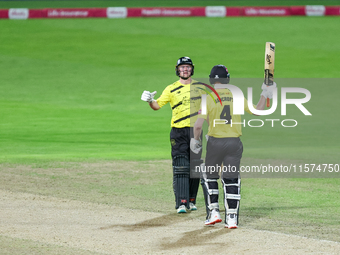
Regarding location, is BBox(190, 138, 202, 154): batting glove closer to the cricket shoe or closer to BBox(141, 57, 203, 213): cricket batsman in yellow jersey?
BBox(141, 57, 203, 213): cricket batsman in yellow jersey

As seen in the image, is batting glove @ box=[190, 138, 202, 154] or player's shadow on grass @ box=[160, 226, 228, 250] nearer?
player's shadow on grass @ box=[160, 226, 228, 250]

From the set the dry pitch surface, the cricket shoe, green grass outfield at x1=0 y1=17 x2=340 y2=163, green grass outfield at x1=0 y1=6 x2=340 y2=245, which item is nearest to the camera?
the dry pitch surface

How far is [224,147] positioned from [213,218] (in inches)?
38.4

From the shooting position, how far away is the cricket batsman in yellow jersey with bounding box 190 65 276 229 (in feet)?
26.1

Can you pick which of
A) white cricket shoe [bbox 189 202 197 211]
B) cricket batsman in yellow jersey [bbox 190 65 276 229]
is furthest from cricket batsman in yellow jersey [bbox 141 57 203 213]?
Result: cricket batsman in yellow jersey [bbox 190 65 276 229]

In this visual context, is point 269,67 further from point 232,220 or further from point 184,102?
point 232,220

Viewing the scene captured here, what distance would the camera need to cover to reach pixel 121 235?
7.54 m

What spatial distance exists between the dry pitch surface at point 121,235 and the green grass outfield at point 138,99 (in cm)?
62

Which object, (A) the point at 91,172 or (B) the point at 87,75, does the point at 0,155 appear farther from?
(B) the point at 87,75

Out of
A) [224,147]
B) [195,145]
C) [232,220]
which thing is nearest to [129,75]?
[195,145]

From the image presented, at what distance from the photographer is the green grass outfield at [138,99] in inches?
412

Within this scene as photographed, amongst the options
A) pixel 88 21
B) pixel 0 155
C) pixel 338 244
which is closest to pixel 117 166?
pixel 0 155

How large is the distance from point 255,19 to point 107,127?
21226 millimetres

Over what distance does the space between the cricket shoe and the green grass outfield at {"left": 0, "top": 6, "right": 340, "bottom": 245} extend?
1.55 ft
